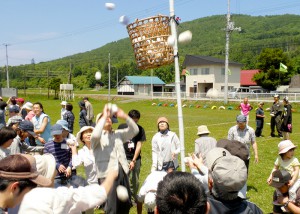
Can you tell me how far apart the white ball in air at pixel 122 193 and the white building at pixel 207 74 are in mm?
55359

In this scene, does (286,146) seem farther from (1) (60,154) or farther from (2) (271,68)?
(2) (271,68)

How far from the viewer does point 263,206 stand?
6336 millimetres

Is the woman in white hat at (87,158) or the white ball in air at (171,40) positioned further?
the woman in white hat at (87,158)

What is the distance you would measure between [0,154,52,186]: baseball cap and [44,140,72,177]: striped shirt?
9.73 ft

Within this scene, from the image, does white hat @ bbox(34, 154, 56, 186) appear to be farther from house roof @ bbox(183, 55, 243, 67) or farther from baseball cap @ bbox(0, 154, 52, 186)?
house roof @ bbox(183, 55, 243, 67)

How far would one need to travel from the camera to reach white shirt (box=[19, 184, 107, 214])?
213 centimetres

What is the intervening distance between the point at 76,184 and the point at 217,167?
10.8 ft

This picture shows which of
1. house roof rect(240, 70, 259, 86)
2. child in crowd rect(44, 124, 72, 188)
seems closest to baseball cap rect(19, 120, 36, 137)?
child in crowd rect(44, 124, 72, 188)

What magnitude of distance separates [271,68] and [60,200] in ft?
189

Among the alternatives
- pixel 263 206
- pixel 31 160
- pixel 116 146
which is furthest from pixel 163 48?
pixel 263 206

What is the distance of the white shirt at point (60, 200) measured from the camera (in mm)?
2131

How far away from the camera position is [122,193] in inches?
173

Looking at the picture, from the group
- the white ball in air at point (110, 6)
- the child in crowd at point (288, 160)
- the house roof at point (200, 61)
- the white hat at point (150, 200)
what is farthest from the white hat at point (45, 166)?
the house roof at point (200, 61)

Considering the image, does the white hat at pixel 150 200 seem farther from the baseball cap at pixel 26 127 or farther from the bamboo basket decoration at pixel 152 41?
the baseball cap at pixel 26 127
